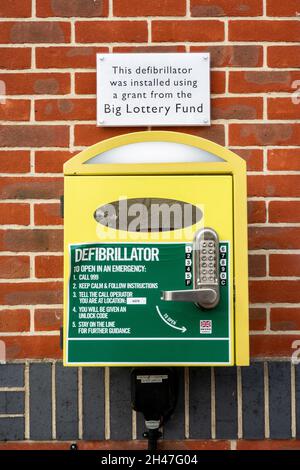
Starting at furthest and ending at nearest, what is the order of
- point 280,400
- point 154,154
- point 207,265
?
point 280,400
point 154,154
point 207,265

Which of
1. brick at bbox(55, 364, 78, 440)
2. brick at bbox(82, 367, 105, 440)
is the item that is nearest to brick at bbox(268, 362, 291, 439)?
brick at bbox(82, 367, 105, 440)

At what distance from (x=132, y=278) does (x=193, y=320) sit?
0.27 metres

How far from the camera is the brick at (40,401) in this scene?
296 centimetres

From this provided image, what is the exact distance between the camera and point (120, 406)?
296cm

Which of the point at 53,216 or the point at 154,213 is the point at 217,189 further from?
the point at 53,216

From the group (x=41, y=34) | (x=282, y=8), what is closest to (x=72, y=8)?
(x=41, y=34)

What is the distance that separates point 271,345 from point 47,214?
113cm

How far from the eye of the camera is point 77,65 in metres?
3.02

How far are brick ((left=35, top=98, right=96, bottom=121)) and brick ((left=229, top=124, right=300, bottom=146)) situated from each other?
623 mm

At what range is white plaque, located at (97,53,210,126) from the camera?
2.96m

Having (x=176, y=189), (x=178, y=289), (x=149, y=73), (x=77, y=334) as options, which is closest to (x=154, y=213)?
(x=176, y=189)

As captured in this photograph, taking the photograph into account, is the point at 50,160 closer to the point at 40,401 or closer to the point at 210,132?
the point at 210,132

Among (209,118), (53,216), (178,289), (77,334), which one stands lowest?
(77,334)

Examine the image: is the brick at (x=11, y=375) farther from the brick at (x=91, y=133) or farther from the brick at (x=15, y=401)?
the brick at (x=91, y=133)
